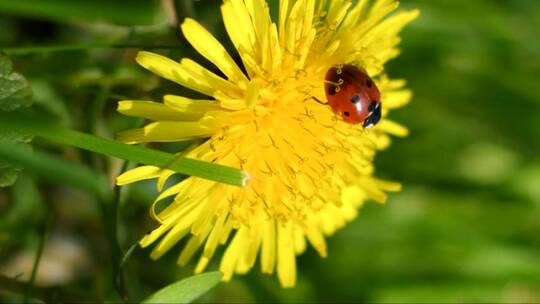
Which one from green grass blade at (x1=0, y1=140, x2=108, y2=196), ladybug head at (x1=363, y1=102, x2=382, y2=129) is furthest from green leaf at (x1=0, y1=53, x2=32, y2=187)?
ladybug head at (x1=363, y1=102, x2=382, y2=129)

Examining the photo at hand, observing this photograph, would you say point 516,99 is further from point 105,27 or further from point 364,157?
point 105,27

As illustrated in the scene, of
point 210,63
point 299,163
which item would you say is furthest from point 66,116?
point 299,163

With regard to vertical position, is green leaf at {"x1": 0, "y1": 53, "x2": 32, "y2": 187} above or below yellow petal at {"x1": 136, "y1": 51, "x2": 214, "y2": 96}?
below

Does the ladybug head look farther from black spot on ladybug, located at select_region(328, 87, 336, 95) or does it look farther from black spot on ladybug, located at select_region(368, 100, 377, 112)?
black spot on ladybug, located at select_region(328, 87, 336, 95)

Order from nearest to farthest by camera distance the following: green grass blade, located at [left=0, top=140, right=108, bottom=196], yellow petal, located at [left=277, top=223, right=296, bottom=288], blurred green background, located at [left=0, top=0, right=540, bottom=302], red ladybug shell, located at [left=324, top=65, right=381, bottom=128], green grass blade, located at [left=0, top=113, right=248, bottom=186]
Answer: green grass blade, located at [left=0, top=140, right=108, bottom=196] → green grass blade, located at [left=0, top=113, right=248, bottom=186] → red ladybug shell, located at [left=324, top=65, right=381, bottom=128] → yellow petal, located at [left=277, top=223, right=296, bottom=288] → blurred green background, located at [left=0, top=0, right=540, bottom=302]

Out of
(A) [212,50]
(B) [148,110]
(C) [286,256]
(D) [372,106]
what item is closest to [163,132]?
(B) [148,110]

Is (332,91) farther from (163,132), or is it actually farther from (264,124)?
(163,132)

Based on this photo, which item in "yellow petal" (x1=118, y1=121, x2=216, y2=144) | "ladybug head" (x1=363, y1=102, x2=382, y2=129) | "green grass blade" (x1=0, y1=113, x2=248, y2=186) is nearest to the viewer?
"green grass blade" (x1=0, y1=113, x2=248, y2=186)
